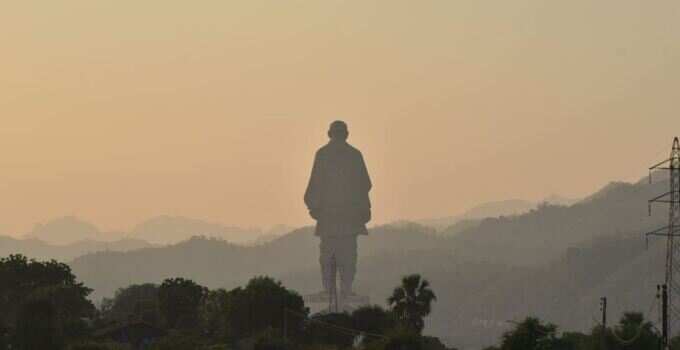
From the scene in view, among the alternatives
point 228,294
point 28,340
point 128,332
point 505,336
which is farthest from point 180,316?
point 505,336

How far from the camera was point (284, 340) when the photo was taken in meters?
124

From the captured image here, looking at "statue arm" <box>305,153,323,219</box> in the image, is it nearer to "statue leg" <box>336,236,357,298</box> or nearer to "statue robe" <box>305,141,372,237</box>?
"statue robe" <box>305,141,372,237</box>

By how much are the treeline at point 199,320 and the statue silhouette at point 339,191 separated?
34.6 metres

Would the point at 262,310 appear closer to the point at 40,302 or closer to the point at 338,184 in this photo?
the point at 40,302

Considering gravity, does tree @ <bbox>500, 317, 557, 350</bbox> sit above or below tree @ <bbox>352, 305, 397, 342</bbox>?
below

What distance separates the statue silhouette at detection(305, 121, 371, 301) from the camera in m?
197

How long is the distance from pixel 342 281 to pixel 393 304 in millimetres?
66000

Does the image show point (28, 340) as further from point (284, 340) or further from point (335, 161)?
point (335, 161)

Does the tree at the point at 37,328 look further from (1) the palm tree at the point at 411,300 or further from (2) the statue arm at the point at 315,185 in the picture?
(2) the statue arm at the point at 315,185

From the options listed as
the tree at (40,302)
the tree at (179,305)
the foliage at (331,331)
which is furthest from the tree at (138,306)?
the foliage at (331,331)

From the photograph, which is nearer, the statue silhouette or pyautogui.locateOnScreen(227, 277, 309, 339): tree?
pyautogui.locateOnScreen(227, 277, 309, 339): tree

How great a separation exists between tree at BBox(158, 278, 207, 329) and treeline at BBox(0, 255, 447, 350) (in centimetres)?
8

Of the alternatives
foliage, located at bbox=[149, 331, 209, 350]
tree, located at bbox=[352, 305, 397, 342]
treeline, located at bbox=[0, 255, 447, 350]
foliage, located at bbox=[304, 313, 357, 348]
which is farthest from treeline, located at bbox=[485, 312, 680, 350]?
foliage, located at bbox=[149, 331, 209, 350]

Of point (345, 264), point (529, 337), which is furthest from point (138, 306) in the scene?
point (529, 337)
